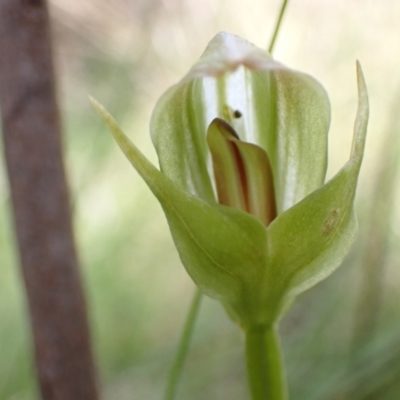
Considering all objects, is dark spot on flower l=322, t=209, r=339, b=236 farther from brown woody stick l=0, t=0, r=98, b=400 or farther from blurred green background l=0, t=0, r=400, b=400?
blurred green background l=0, t=0, r=400, b=400

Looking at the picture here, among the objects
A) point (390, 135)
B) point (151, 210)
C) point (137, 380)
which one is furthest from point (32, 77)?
point (151, 210)

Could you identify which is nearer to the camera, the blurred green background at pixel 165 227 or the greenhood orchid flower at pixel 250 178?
the greenhood orchid flower at pixel 250 178

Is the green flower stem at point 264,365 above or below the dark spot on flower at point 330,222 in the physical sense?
below

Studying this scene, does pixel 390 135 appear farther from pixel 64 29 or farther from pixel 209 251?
pixel 64 29

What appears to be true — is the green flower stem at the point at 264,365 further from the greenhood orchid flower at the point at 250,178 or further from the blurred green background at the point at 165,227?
the blurred green background at the point at 165,227

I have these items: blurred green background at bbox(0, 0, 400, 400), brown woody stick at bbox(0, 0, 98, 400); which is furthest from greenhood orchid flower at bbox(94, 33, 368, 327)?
blurred green background at bbox(0, 0, 400, 400)

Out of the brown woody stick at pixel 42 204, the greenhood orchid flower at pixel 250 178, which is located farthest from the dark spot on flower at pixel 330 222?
the brown woody stick at pixel 42 204

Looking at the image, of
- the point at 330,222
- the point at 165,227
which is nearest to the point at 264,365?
the point at 330,222
